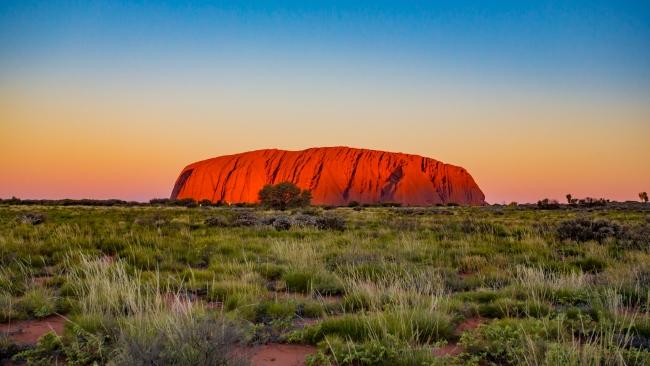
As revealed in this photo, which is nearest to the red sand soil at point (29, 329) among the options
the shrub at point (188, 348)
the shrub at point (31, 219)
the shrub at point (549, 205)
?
the shrub at point (188, 348)

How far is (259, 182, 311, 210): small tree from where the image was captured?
63.6 meters

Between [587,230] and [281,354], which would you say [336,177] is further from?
[281,354]

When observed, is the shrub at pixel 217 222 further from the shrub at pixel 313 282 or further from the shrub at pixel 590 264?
the shrub at pixel 590 264

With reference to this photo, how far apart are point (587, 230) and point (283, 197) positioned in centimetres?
5327

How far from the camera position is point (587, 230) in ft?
47.2

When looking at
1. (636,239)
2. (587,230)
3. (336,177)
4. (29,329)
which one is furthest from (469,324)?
(336,177)

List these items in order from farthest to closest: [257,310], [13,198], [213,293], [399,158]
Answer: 1. [399,158]
2. [13,198]
3. [213,293]
4. [257,310]

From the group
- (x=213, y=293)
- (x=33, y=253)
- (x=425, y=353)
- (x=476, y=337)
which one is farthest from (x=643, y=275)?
(x=33, y=253)

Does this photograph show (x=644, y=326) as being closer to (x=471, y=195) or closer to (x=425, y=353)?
(x=425, y=353)

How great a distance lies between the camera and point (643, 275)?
7.55 m

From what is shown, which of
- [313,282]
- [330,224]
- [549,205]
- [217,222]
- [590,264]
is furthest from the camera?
[549,205]

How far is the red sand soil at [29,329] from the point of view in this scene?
181 inches

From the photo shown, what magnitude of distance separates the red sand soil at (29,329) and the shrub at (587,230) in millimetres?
13800

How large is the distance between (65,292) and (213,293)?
87.0 inches
